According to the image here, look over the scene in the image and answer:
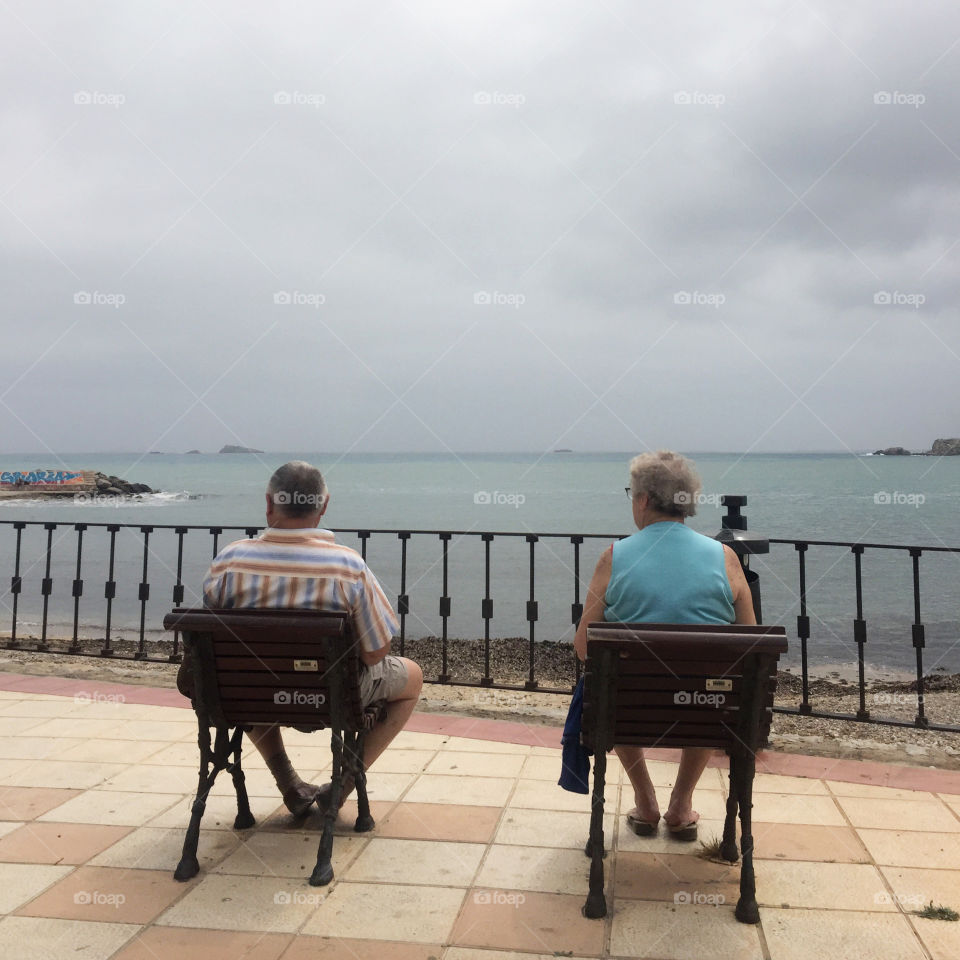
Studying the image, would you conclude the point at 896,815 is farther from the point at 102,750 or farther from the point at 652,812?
the point at 102,750

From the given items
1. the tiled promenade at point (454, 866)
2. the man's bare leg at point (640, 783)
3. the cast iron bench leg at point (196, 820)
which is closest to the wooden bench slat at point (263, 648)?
the cast iron bench leg at point (196, 820)

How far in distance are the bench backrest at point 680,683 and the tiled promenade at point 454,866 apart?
53 centimetres

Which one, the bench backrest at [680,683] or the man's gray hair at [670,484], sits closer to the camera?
the bench backrest at [680,683]

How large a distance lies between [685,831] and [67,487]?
6713cm

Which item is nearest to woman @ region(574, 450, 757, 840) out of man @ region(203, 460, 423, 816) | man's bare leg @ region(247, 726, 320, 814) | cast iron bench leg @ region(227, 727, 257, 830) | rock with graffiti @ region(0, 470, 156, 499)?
man @ region(203, 460, 423, 816)

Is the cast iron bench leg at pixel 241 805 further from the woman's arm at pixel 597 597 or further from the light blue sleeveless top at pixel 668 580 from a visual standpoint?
the light blue sleeveless top at pixel 668 580

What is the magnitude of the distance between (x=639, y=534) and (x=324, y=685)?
3.81ft

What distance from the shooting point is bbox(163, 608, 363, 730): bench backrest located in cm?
248

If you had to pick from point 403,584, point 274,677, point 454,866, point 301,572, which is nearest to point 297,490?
point 301,572

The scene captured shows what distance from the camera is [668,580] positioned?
2596 mm

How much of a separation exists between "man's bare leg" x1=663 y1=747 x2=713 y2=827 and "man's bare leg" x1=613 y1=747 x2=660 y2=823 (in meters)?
0.06

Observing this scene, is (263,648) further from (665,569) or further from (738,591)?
(738,591)

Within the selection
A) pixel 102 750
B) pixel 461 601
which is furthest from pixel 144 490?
pixel 102 750

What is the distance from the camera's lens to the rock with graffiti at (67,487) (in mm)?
57781
